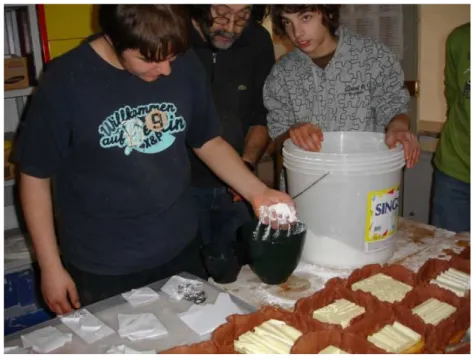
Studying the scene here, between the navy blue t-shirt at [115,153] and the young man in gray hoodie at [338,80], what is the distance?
34cm

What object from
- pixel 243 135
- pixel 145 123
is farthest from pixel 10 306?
pixel 145 123

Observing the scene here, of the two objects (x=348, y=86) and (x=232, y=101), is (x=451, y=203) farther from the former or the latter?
(x=232, y=101)

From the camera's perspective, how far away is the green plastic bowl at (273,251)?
1.13m

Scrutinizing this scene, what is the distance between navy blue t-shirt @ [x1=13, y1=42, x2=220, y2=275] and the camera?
108cm

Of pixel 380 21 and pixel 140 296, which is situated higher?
pixel 380 21

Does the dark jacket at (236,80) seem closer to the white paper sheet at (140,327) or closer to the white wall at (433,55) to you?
the white paper sheet at (140,327)

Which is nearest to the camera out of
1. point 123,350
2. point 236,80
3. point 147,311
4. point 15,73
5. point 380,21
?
point 123,350

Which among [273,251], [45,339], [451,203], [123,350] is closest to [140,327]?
[123,350]

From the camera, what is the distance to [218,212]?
1.65 meters

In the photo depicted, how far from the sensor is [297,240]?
1.14 metres

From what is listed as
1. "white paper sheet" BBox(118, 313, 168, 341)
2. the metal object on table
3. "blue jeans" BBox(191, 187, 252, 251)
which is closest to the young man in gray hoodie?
"blue jeans" BBox(191, 187, 252, 251)

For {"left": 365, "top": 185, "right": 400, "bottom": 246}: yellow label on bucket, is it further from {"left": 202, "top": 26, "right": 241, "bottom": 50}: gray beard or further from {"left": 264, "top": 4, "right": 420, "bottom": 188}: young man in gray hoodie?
{"left": 202, "top": 26, "right": 241, "bottom": 50}: gray beard

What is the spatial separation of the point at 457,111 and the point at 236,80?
26.6 inches

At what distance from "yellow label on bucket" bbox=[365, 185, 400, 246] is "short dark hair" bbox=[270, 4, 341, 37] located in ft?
1.73
